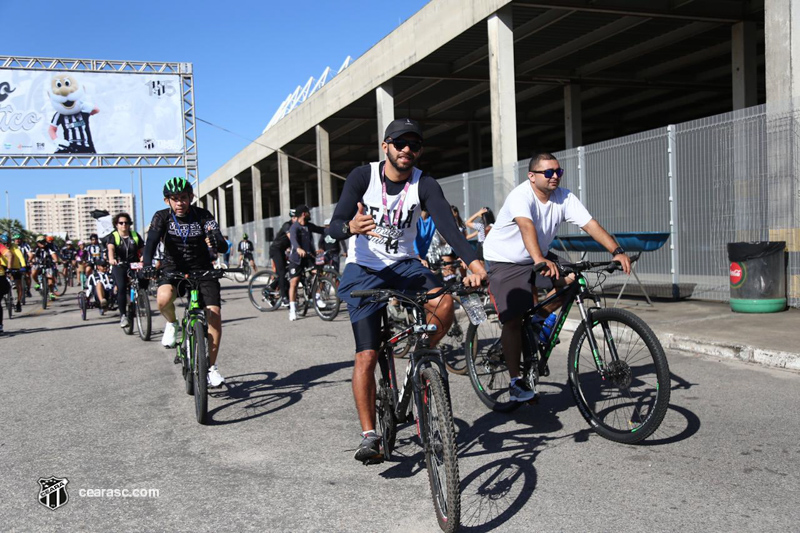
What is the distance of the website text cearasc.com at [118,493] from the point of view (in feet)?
12.8

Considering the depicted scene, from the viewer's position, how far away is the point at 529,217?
5070 mm

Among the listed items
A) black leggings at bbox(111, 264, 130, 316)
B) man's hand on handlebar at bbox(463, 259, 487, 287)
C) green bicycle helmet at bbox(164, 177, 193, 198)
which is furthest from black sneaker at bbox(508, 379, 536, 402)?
black leggings at bbox(111, 264, 130, 316)

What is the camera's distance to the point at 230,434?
5.14 meters

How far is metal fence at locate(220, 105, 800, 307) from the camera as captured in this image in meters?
10.2

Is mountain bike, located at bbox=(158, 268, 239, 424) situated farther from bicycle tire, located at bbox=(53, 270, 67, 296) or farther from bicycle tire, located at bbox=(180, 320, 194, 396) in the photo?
bicycle tire, located at bbox=(53, 270, 67, 296)

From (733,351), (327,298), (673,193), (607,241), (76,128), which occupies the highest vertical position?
(76,128)

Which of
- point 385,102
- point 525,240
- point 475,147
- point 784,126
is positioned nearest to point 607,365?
point 525,240

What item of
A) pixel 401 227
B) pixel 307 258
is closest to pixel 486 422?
pixel 401 227

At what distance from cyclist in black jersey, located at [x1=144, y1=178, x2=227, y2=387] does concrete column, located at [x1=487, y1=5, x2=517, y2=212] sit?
→ 1079 cm

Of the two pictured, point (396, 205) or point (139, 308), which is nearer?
point (396, 205)

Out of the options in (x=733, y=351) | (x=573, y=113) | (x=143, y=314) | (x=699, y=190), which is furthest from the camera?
(x=573, y=113)

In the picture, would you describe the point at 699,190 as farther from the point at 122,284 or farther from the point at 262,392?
the point at 122,284

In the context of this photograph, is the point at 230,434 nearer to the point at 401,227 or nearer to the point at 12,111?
the point at 401,227

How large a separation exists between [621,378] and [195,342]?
131 inches
